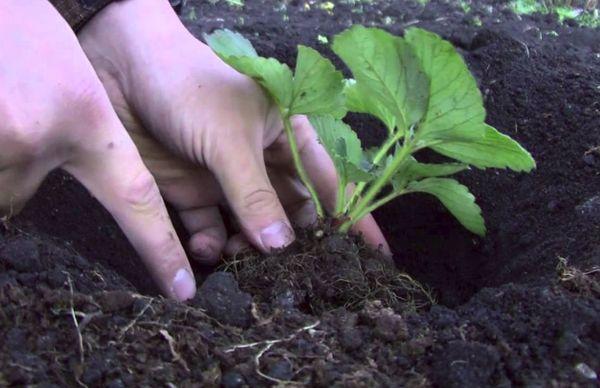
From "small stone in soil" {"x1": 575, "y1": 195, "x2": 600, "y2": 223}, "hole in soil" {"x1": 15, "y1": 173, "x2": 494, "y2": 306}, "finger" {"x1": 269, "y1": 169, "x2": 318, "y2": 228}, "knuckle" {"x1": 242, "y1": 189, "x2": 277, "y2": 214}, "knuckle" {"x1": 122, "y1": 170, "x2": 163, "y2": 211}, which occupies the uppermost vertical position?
"knuckle" {"x1": 122, "y1": 170, "x2": 163, "y2": 211}

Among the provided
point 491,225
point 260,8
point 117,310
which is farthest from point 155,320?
point 260,8

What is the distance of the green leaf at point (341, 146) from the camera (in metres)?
1.21

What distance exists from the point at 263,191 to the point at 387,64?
362 millimetres

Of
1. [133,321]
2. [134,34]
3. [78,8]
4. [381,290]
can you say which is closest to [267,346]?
[133,321]

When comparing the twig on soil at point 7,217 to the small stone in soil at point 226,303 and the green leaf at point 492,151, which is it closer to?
the small stone in soil at point 226,303

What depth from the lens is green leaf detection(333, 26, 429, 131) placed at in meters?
1.07

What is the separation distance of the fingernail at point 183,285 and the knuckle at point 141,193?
121mm

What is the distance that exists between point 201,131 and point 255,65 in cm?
21

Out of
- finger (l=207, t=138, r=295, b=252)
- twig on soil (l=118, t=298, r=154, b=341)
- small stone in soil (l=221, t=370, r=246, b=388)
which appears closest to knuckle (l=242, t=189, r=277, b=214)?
finger (l=207, t=138, r=295, b=252)

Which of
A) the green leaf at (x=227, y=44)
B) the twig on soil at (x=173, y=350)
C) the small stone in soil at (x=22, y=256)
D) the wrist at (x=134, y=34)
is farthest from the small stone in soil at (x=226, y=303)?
the wrist at (x=134, y=34)

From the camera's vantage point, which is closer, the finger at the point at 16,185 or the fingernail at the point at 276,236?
the finger at the point at 16,185

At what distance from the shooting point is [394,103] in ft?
3.79

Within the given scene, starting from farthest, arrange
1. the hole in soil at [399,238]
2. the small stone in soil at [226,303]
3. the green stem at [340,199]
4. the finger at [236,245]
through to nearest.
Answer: the hole in soil at [399,238], the finger at [236,245], the green stem at [340,199], the small stone in soil at [226,303]

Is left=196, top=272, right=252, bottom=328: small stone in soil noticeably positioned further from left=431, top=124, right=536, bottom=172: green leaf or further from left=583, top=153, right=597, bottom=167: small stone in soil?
left=583, top=153, right=597, bottom=167: small stone in soil
